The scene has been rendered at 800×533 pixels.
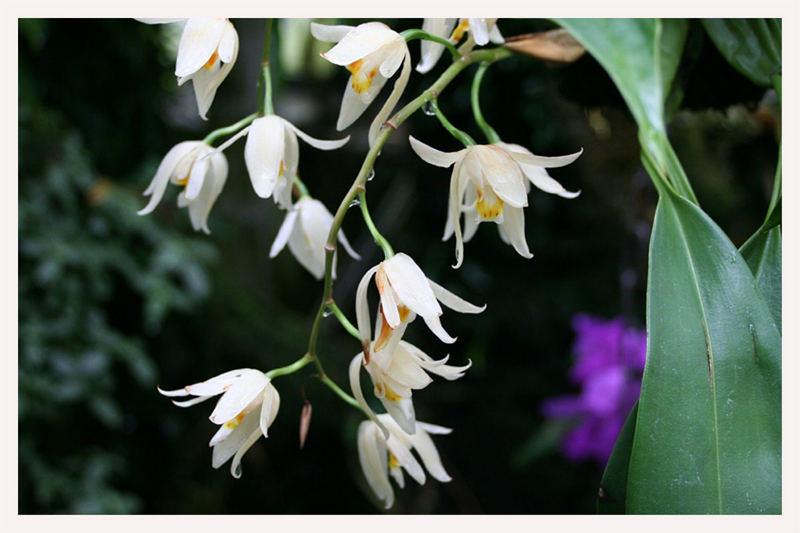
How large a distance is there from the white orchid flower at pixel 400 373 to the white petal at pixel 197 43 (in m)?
0.18

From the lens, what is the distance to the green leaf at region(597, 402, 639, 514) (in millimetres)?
374

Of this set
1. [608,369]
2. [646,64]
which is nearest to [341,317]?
[646,64]

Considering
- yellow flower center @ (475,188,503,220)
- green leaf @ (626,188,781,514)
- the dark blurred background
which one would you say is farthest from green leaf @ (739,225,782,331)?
the dark blurred background

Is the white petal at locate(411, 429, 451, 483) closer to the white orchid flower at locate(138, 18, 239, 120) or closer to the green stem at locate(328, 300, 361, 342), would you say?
the green stem at locate(328, 300, 361, 342)

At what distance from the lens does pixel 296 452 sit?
1.40m

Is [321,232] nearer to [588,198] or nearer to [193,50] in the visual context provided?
[193,50]

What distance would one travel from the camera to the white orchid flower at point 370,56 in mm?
377

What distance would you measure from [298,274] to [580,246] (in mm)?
734

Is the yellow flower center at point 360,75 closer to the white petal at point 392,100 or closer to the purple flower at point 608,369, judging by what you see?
the white petal at point 392,100

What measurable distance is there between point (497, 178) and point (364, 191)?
0.07m

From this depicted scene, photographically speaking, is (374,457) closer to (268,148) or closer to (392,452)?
(392,452)

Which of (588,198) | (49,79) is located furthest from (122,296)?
(588,198)

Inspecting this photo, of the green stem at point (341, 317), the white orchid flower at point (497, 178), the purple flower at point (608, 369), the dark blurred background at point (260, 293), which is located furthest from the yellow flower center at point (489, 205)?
the purple flower at point (608, 369)

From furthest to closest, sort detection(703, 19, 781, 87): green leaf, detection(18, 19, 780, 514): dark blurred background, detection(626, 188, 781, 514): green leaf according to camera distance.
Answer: detection(18, 19, 780, 514): dark blurred background, detection(703, 19, 781, 87): green leaf, detection(626, 188, 781, 514): green leaf
